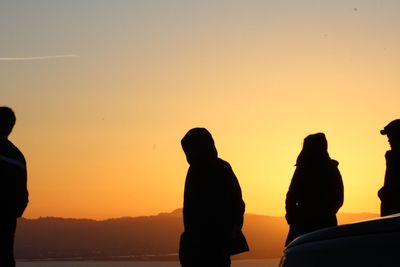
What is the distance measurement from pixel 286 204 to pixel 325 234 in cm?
678

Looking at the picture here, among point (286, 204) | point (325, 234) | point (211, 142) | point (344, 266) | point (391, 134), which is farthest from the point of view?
point (286, 204)

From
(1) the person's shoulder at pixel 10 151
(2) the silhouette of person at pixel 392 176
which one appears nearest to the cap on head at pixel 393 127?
(2) the silhouette of person at pixel 392 176

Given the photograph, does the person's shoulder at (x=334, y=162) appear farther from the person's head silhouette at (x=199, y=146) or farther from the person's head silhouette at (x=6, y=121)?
the person's head silhouette at (x=6, y=121)

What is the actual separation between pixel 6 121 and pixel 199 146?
6.24 feet

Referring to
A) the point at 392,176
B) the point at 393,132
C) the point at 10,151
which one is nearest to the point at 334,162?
the point at 392,176

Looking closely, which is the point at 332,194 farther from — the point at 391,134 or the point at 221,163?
the point at 221,163

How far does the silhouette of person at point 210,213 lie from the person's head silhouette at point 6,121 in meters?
1.69

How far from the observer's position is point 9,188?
28.7 ft

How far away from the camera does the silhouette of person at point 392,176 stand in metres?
9.41

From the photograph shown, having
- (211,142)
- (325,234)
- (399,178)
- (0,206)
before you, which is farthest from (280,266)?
(399,178)

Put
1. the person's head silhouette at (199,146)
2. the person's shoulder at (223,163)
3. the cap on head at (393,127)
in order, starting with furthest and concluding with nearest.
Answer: the cap on head at (393,127)
the person's shoulder at (223,163)
the person's head silhouette at (199,146)

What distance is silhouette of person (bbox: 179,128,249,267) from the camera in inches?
342

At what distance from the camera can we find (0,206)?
8.73 meters

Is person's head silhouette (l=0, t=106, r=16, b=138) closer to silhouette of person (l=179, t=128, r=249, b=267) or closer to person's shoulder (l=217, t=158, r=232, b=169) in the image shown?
silhouette of person (l=179, t=128, r=249, b=267)
